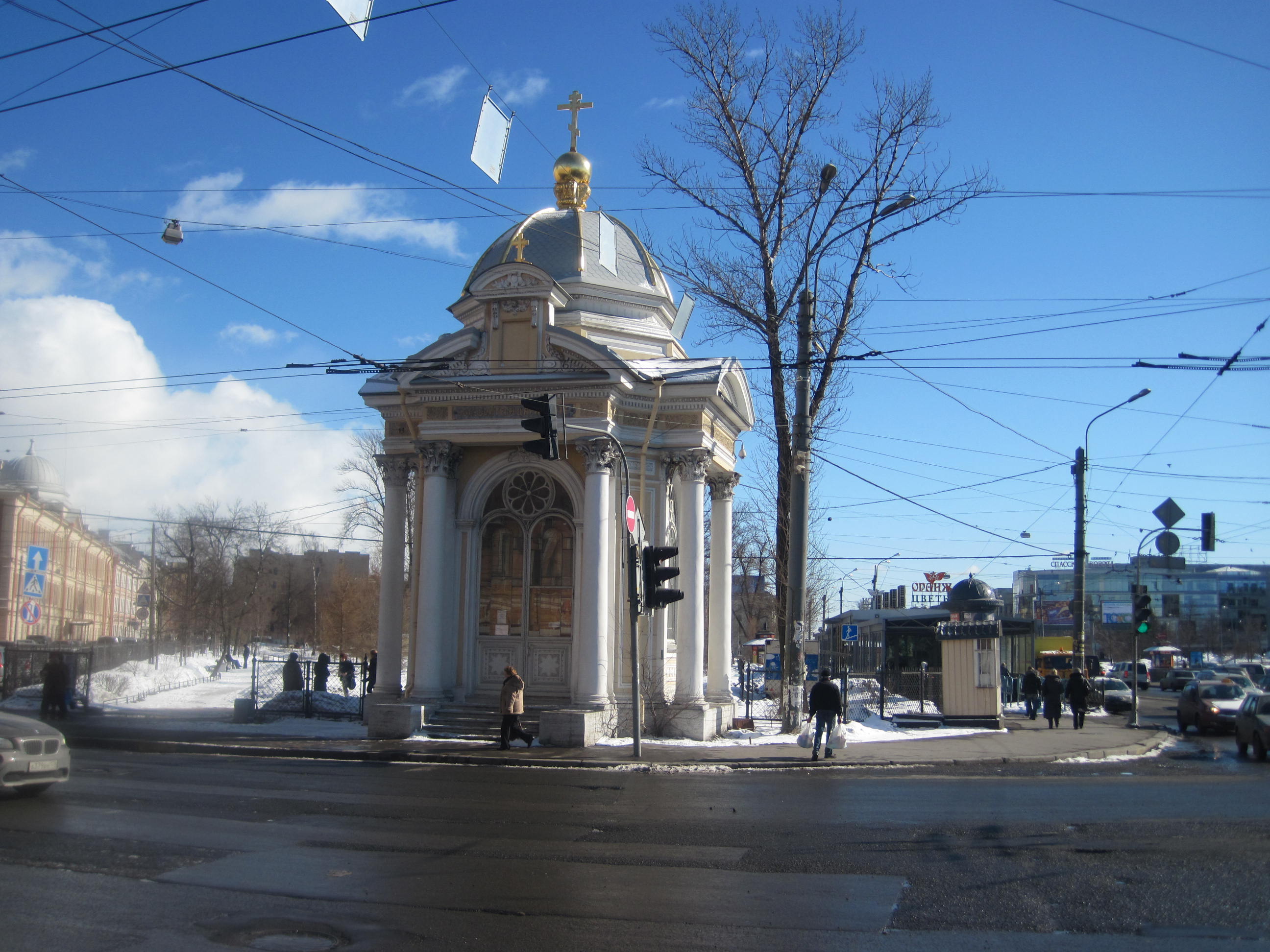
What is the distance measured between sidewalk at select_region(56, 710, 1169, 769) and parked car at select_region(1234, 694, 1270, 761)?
1.75 meters

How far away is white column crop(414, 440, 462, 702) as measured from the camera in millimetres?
20953

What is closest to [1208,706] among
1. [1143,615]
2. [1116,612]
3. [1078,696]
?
[1143,615]

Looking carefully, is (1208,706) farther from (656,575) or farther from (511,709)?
(511,709)

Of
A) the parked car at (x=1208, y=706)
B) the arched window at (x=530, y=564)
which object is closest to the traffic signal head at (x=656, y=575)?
the arched window at (x=530, y=564)

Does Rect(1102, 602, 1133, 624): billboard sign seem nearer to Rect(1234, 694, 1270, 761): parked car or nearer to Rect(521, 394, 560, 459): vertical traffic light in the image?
Rect(1234, 694, 1270, 761): parked car

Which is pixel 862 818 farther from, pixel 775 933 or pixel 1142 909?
pixel 775 933

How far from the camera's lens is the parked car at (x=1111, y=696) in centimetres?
3909

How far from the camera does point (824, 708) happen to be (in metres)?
18.2

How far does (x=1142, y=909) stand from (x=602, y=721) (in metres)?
13.5

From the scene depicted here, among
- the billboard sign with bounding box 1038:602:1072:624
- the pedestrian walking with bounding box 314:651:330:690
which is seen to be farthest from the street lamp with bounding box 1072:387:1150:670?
the billboard sign with bounding box 1038:602:1072:624

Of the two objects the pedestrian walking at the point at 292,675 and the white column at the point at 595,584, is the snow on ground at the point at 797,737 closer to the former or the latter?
the white column at the point at 595,584

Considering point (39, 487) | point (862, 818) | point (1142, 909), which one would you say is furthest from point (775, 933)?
point (39, 487)

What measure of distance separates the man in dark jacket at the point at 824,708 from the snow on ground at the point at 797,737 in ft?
5.40

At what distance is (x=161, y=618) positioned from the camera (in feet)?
186
